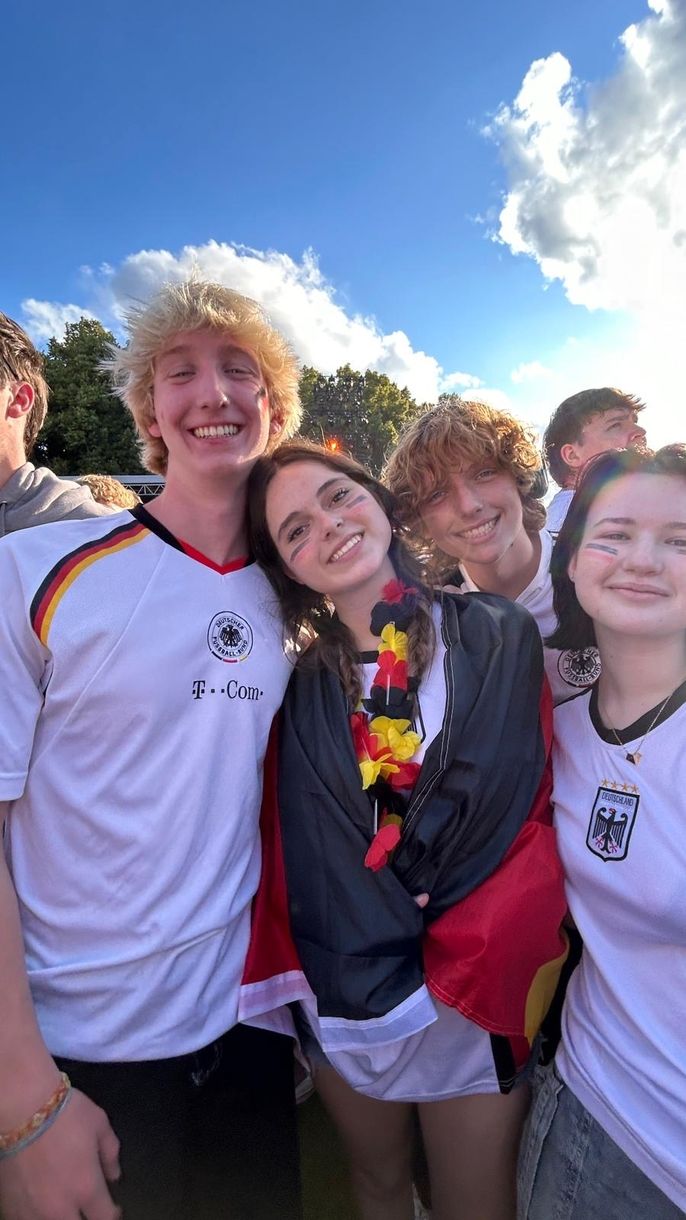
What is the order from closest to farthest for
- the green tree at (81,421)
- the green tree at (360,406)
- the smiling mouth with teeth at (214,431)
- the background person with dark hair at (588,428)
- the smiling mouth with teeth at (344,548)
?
the smiling mouth with teeth at (214,431) < the smiling mouth with teeth at (344,548) < the background person with dark hair at (588,428) < the green tree at (81,421) < the green tree at (360,406)

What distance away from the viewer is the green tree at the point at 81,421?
79.0 ft

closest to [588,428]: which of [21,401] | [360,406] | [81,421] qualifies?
[21,401]

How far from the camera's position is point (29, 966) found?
1.46 m

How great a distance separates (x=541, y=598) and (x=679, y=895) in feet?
5.21

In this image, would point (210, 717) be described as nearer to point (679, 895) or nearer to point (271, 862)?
point (271, 862)

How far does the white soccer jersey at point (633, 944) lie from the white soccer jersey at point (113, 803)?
96cm

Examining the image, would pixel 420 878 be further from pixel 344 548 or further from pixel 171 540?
pixel 171 540

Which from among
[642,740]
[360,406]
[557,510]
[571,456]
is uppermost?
[360,406]

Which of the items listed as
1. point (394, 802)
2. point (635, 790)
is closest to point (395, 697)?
point (394, 802)

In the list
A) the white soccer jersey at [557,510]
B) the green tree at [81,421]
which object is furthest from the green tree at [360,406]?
the white soccer jersey at [557,510]

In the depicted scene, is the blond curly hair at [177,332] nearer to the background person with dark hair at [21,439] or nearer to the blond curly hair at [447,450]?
the background person with dark hair at [21,439]

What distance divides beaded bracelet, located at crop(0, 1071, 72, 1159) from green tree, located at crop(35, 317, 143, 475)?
25.2 m

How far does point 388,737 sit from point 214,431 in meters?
1.10

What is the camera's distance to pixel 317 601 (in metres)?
2.12
